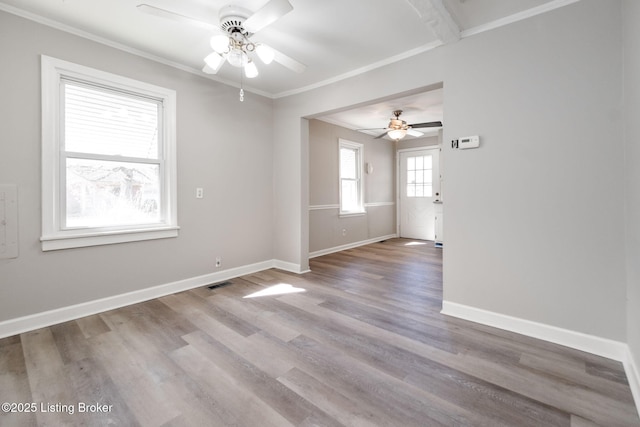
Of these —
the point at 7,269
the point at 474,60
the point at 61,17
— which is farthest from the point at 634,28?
the point at 7,269

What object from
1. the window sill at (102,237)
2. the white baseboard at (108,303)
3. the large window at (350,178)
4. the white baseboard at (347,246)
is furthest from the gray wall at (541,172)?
the large window at (350,178)

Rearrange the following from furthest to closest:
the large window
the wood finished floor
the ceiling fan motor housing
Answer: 1. the large window
2. the ceiling fan motor housing
3. the wood finished floor

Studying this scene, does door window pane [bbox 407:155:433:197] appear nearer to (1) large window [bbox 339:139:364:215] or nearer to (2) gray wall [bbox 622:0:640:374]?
(1) large window [bbox 339:139:364:215]

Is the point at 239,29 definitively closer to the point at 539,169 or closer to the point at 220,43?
the point at 220,43

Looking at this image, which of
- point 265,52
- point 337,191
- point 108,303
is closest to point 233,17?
point 265,52

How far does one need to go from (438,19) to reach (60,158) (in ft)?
11.3

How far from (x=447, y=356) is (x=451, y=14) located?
8.74 ft

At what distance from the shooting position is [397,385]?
1703 mm

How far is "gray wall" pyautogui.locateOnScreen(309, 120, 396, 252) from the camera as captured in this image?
533 cm

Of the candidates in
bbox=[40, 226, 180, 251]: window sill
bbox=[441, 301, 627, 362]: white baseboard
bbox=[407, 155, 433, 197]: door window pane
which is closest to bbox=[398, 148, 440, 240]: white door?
bbox=[407, 155, 433, 197]: door window pane

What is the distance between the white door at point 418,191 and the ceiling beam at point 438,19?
15.6ft

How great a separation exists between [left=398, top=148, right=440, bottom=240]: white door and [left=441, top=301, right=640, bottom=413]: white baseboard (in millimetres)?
4701

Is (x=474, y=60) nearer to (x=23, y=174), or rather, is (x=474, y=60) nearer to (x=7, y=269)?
(x=23, y=174)

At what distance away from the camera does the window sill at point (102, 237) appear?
8.26ft
